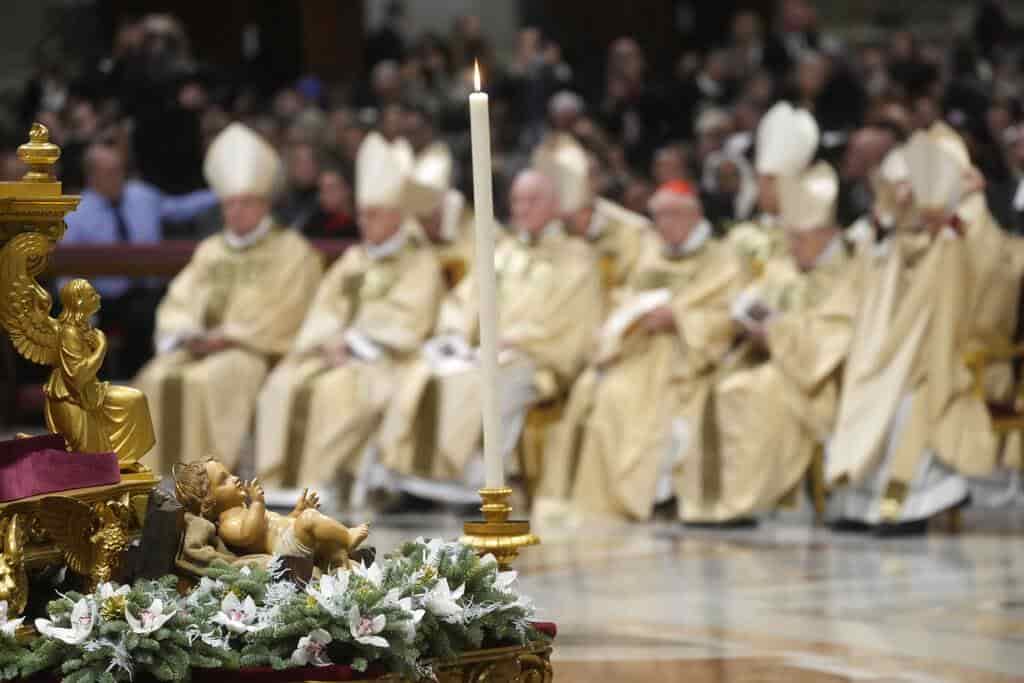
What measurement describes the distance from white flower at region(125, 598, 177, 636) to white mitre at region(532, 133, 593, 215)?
344 inches

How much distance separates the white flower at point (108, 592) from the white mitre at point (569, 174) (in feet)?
28.4

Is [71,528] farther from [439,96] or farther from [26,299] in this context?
[439,96]

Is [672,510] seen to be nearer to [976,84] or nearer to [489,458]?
[976,84]

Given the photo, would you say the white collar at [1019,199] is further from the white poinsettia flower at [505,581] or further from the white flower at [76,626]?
the white flower at [76,626]

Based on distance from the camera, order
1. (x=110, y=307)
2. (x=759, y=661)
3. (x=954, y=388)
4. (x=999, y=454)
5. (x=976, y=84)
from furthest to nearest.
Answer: (x=976, y=84) < (x=110, y=307) < (x=999, y=454) < (x=954, y=388) < (x=759, y=661)

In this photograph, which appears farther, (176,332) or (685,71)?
(685,71)

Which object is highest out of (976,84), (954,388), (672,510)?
(976,84)

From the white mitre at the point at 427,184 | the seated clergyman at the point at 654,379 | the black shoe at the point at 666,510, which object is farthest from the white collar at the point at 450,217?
the black shoe at the point at 666,510

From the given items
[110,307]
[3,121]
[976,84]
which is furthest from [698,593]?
[3,121]

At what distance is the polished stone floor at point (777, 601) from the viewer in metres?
6.12

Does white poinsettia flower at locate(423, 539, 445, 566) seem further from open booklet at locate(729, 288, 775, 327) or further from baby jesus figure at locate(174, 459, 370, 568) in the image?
open booklet at locate(729, 288, 775, 327)

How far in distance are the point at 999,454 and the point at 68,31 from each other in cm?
1016

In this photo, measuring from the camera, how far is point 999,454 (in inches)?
419

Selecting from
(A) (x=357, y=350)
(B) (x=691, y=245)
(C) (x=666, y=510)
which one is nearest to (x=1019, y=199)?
(B) (x=691, y=245)
